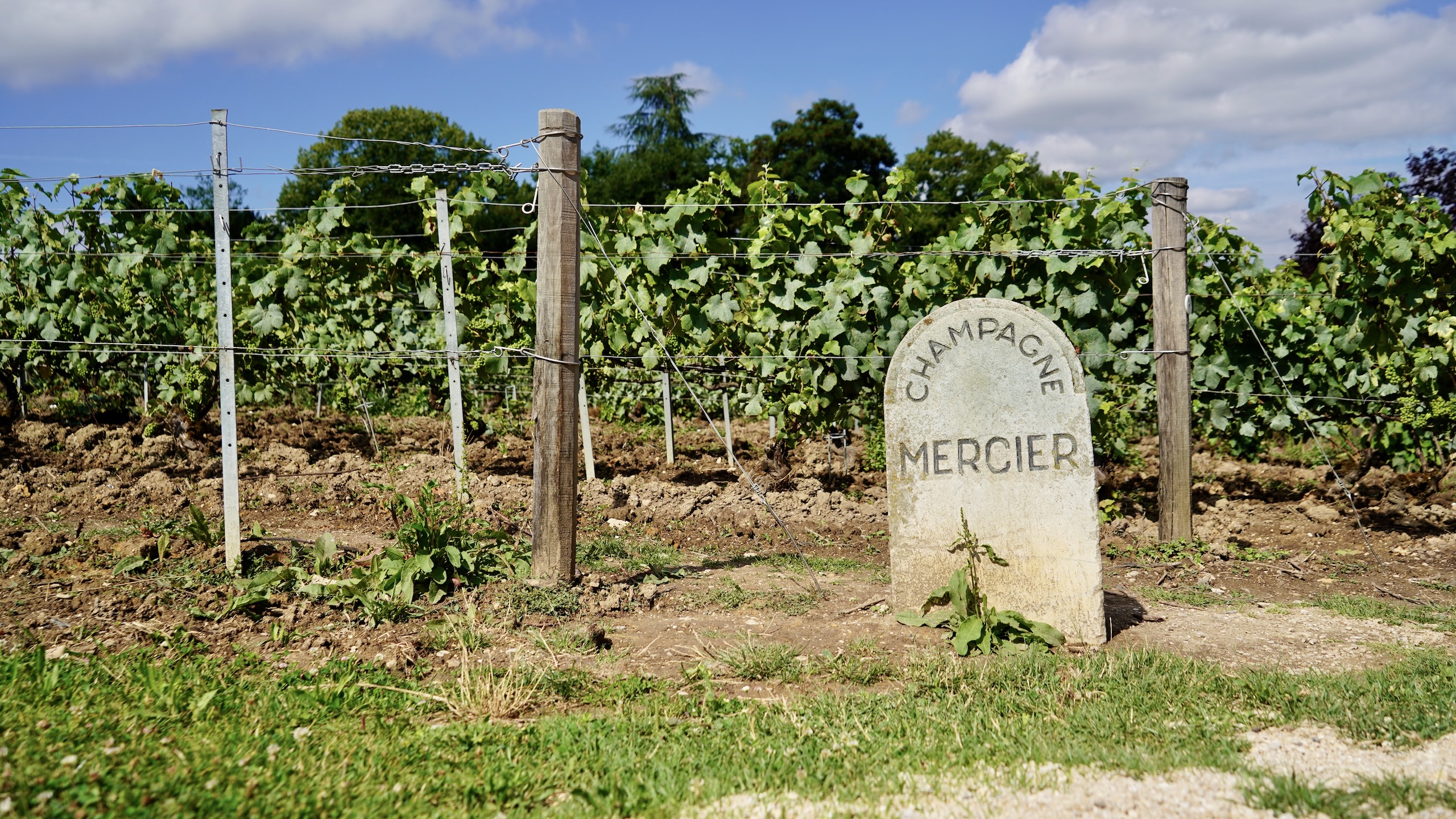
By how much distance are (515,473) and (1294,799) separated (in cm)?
696

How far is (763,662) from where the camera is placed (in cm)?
380

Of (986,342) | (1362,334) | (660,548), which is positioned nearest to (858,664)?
(986,342)

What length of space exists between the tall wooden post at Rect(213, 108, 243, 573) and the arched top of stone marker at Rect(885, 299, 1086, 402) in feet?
10.5

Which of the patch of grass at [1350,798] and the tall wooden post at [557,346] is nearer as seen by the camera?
the patch of grass at [1350,798]

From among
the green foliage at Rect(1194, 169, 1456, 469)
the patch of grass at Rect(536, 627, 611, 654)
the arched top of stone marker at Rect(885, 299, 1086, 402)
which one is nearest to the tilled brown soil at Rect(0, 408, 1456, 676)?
the patch of grass at Rect(536, 627, 611, 654)

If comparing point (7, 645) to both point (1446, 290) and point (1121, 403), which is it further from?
point (1446, 290)

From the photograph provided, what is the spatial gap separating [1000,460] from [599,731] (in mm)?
2063

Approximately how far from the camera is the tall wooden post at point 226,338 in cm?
476

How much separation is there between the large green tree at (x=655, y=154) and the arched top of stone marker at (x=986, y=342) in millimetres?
24563

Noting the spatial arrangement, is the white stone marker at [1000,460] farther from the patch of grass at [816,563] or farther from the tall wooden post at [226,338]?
the tall wooden post at [226,338]

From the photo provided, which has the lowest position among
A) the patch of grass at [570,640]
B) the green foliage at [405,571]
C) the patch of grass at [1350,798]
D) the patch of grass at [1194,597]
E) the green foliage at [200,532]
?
the patch of grass at [1350,798]

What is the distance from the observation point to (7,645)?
12.3 ft

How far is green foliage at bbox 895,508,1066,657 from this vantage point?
4039 mm

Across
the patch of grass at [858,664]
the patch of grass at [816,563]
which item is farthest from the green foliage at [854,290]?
the patch of grass at [858,664]
